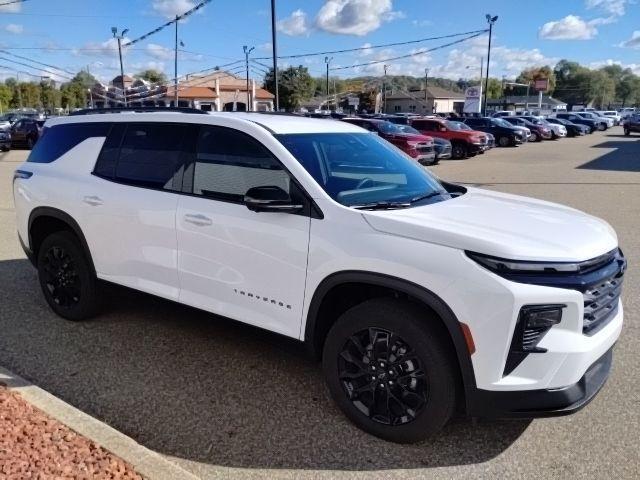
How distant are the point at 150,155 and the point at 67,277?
4.70ft

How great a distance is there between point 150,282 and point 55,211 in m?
1.24

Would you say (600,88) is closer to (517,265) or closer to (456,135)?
(456,135)

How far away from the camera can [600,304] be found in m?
2.93

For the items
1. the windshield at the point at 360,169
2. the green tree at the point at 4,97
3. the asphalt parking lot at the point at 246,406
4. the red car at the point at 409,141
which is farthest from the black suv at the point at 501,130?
the green tree at the point at 4,97

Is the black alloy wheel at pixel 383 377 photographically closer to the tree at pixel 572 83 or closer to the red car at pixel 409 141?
the red car at pixel 409 141

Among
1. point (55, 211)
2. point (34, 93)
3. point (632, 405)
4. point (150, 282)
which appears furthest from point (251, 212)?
point (34, 93)

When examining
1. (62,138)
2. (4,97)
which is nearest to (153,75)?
(4,97)

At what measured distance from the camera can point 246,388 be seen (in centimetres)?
378

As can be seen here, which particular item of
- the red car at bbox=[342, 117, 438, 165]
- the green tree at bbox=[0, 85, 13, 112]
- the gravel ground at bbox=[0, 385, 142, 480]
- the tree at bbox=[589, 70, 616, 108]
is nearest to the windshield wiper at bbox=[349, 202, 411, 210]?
the gravel ground at bbox=[0, 385, 142, 480]

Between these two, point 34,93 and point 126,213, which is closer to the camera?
point 126,213

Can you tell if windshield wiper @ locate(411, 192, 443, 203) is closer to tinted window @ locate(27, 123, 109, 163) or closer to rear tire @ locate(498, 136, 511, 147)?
tinted window @ locate(27, 123, 109, 163)

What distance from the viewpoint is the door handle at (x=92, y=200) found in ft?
14.4

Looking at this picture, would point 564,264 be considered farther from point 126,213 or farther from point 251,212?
point 126,213

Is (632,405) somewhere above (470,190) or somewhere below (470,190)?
below
